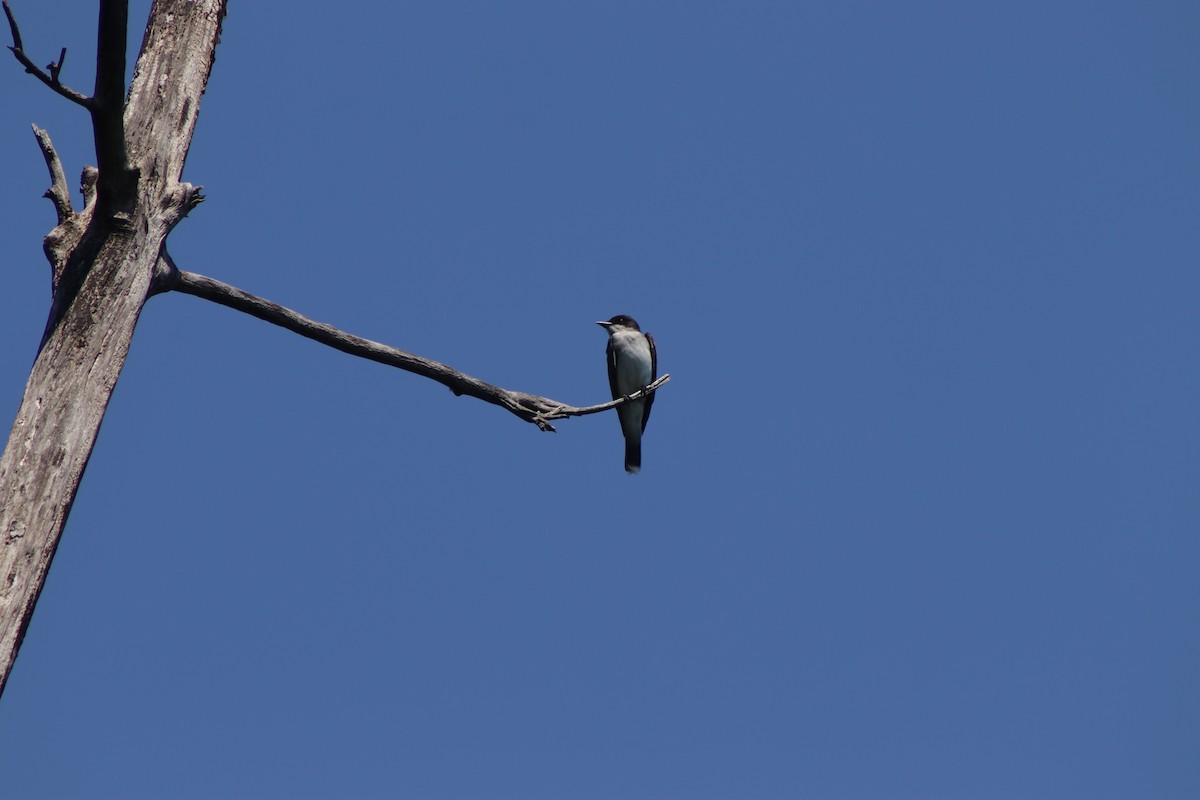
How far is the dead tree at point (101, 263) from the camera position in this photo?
404cm

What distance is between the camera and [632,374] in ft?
43.4

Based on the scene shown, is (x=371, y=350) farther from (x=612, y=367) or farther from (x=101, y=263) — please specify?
(x=612, y=367)

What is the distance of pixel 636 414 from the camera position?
13000 mm

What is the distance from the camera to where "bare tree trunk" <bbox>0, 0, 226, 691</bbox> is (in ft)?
13.3

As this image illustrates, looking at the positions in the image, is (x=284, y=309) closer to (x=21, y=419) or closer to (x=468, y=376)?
(x=468, y=376)

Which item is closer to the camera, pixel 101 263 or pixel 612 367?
pixel 101 263

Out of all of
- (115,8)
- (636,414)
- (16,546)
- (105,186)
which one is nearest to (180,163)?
(105,186)

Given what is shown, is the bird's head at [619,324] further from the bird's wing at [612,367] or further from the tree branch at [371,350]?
the tree branch at [371,350]

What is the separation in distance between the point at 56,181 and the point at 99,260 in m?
0.41

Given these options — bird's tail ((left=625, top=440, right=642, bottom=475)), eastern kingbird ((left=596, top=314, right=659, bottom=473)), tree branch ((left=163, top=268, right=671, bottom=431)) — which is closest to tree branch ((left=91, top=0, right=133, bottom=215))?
tree branch ((left=163, top=268, right=671, bottom=431))

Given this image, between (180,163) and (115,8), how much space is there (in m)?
0.86

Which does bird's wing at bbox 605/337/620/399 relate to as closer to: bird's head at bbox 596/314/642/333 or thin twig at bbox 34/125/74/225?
bird's head at bbox 596/314/642/333

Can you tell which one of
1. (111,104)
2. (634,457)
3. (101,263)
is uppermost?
(634,457)

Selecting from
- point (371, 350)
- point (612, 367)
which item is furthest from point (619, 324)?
point (371, 350)
